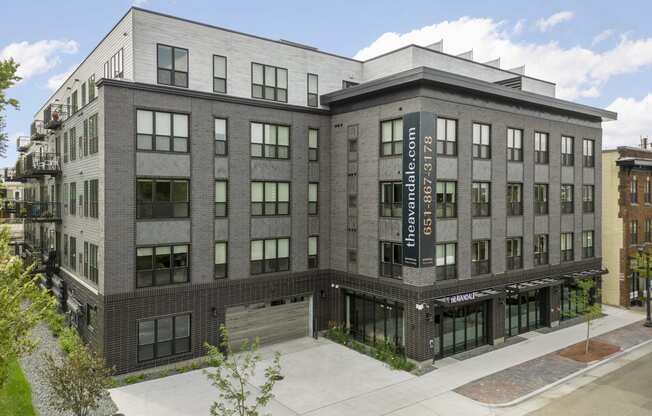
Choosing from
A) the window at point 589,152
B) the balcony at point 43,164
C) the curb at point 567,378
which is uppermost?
the window at point 589,152

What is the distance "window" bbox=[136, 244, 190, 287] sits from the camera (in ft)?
72.1

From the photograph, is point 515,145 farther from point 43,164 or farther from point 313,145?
point 43,164

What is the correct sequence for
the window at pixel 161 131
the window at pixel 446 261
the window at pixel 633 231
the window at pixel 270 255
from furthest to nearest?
the window at pixel 633 231 → the window at pixel 270 255 → the window at pixel 446 261 → the window at pixel 161 131

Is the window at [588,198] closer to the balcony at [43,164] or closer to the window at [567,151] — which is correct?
the window at [567,151]

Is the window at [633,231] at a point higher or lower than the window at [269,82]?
lower

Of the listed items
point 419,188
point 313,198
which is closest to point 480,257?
point 419,188

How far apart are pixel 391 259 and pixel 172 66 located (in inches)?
568

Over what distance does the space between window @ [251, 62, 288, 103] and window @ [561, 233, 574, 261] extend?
66.0ft

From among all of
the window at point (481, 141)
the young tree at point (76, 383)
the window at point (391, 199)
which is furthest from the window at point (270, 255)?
the window at point (481, 141)

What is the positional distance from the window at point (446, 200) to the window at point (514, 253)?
17.2 ft

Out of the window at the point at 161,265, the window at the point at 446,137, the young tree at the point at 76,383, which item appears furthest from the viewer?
the window at the point at 446,137

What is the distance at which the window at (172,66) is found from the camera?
2256 centimetres

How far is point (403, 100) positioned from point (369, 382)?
13325 mm

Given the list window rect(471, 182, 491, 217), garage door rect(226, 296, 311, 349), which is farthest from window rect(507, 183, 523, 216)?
garage door rect(226, 296, 311, 349)
